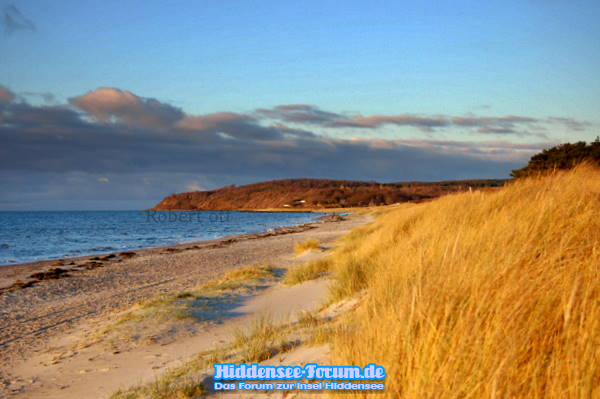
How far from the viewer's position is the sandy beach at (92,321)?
19.2 ft

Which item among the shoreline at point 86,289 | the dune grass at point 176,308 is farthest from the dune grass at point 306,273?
the shoreline at point 86,289

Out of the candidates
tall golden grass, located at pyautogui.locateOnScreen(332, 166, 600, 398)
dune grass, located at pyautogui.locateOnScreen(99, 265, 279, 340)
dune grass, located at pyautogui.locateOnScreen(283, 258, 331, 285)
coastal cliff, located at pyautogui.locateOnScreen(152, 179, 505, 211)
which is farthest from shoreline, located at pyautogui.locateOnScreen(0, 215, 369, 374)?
coastal cliff, located at pyautogui.locateOnScreen(152, 179, 505, 211)

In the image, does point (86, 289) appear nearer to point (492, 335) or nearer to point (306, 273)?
point (306, 273)

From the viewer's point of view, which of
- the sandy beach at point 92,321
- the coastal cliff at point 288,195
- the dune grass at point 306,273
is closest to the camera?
the sandy beach at point 92,321

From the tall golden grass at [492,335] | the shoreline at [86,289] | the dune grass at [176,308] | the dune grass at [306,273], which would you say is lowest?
the shoreline at [86,289]

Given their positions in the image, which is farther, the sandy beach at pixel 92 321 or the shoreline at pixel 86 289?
the shoreline at pixel 86 289

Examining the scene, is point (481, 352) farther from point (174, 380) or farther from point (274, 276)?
point (274, 276)

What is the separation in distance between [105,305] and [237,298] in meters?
4.20

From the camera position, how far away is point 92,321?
9773 millimetres

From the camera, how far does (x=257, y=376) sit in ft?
12.9

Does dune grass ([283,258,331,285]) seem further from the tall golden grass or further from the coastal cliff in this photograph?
the coastal cliff

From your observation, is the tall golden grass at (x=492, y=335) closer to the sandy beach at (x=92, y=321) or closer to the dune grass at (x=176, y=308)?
the sandy beach at (x=92, y=321)

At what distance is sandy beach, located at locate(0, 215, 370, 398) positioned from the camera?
19.2 ft

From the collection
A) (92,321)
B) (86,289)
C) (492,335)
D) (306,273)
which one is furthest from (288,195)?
(492,335)
